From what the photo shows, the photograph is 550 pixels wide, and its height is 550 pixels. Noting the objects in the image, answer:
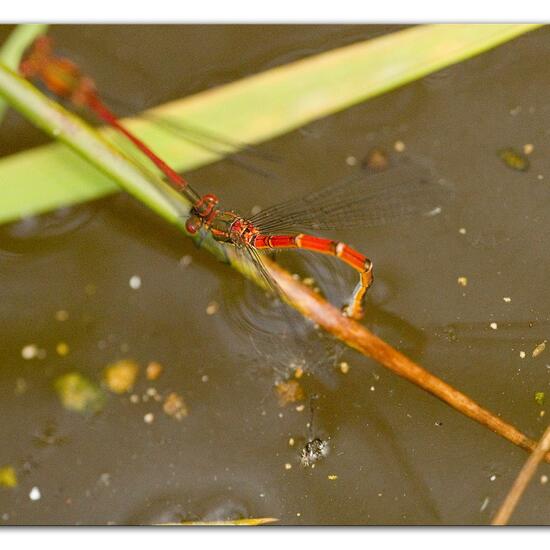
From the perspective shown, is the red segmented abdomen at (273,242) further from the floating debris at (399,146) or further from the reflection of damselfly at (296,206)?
the floating debris at (399,146)

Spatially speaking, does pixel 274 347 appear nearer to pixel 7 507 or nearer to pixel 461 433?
pixel 461 433

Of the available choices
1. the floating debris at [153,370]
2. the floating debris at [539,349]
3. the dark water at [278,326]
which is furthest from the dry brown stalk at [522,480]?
the floating debris at [153,370]

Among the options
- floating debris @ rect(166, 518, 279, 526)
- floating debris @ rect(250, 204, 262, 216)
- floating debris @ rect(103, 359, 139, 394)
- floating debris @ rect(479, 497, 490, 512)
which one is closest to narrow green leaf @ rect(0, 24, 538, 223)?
floating debris @ rect(250, 204, 262, 216)

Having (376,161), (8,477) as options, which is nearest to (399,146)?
(376,161)

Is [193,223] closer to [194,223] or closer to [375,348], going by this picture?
[194,223]

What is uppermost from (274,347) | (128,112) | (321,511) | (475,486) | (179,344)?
(128,112)
